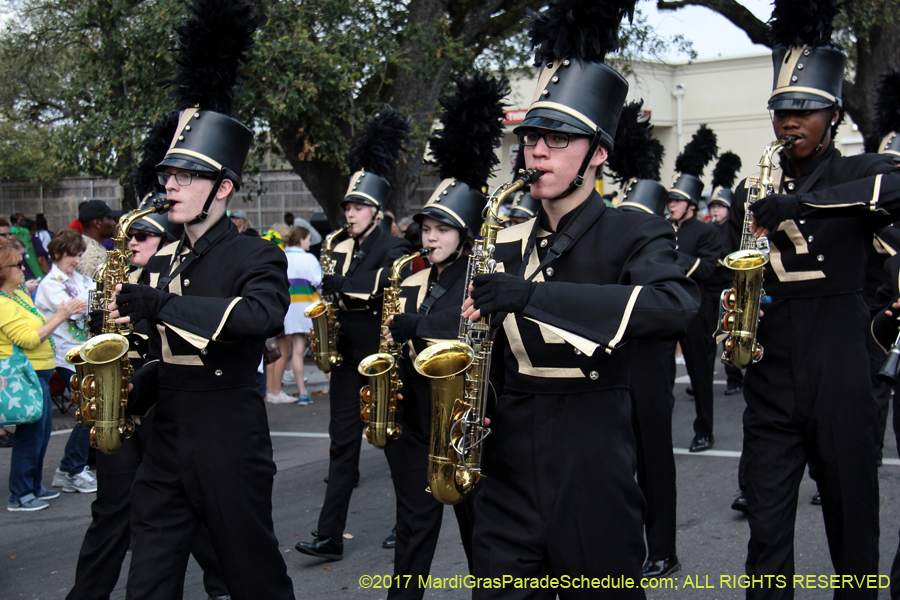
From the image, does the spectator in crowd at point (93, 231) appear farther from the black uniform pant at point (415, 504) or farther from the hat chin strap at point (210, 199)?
the hat chin strap at point (210, 199)

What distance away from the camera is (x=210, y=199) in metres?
3.96

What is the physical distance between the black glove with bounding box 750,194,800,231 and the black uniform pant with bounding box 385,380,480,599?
187cm

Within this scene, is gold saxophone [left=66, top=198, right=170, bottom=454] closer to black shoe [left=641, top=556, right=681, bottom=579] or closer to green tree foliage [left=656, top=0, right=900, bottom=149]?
black shoe [left=641, top=556, right=681, bottom=579]

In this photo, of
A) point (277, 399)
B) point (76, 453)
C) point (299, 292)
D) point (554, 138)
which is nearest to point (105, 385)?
point (554, 138)

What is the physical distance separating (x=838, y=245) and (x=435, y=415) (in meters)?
2.24

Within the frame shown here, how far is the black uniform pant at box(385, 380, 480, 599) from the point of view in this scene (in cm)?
439

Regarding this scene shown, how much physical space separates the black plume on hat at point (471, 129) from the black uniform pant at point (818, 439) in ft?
6.97

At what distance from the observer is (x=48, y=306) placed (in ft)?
25.4

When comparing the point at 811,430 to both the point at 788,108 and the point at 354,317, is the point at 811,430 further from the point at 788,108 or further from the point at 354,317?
the point at 354,317

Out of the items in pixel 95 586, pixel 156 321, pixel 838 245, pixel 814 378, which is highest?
pixel 838 245

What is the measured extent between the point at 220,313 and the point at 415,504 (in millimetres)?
1657

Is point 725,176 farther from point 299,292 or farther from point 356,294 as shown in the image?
point 356,294

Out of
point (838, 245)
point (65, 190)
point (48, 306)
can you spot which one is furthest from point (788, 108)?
point (65, 190)

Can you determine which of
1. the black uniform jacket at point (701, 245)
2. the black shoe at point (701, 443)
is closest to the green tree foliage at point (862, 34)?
the black uniform jacket at point (701, 245)
